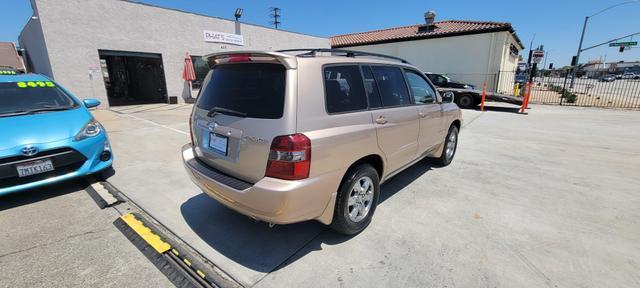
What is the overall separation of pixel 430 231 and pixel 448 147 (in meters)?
2.42

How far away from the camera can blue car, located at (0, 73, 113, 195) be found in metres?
3.11

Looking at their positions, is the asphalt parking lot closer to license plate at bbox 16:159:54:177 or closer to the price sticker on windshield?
license plate at bbox 16:159:54:177

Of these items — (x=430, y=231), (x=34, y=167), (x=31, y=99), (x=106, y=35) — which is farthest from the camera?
(x=106, y=35)

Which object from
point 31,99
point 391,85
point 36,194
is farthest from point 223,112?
point 31,99

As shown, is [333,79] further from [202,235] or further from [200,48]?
[200,48]

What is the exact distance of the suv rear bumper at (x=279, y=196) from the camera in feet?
6.79

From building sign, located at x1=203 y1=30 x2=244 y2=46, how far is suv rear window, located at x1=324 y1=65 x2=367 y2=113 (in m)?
14.6

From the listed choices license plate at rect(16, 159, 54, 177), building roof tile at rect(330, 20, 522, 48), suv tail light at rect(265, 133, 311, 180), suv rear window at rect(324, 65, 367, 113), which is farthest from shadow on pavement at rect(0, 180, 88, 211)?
building roof tile at rect(330, 20, 522, 48)

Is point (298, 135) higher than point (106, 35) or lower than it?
lower

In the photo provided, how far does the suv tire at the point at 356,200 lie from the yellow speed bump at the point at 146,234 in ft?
5.17

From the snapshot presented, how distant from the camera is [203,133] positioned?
2.70 m

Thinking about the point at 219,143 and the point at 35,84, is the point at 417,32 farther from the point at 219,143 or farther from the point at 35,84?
the point at 219,143

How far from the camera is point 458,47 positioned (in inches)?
739

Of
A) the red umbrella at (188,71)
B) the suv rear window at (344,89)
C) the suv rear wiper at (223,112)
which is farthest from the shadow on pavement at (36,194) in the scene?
the red umbrella at (188,71)
